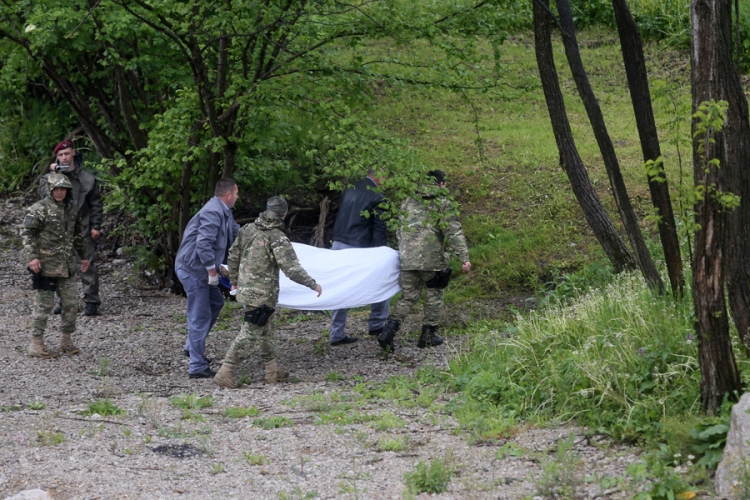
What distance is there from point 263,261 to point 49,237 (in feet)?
8.74

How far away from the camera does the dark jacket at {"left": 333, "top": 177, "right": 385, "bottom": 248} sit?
9.88 metres

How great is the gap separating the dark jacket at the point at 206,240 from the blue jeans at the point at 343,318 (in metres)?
1.58

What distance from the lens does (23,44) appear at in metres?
11.8

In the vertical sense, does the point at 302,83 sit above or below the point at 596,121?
above

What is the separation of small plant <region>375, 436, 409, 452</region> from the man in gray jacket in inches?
118

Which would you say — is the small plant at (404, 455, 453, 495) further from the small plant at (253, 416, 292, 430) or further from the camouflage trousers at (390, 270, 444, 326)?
the camouflage trousers at (390, 270, 444, 326)

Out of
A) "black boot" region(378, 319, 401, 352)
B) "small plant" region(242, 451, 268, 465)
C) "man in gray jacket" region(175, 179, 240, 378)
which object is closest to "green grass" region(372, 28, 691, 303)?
"black boot" region(378, 319, 401, 352)

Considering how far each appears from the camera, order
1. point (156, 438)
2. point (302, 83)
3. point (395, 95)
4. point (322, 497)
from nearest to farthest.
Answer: point (322, 497) < point (156, 438) < point (302, 83) < point (395, 95)

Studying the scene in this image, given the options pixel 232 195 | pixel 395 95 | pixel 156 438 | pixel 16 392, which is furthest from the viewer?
pixel 395 95

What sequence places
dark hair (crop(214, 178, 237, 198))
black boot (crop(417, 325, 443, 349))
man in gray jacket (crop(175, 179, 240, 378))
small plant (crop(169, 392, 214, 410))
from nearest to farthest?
small plant (crop(169, 392, 214, 410)) < man in gray jacket (crop(175, 179, 240, 378)) < dark hair (crop(214, 178, 237, 198)) < black boot (crop(417, 325, 443, 349))

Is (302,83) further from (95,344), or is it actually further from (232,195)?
(95,344)

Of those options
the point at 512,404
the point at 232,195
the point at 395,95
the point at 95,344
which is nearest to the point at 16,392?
the point at 95,344

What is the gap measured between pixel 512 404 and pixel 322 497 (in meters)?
2.04

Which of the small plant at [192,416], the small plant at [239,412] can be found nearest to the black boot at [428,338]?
the small plant at [239,412]
